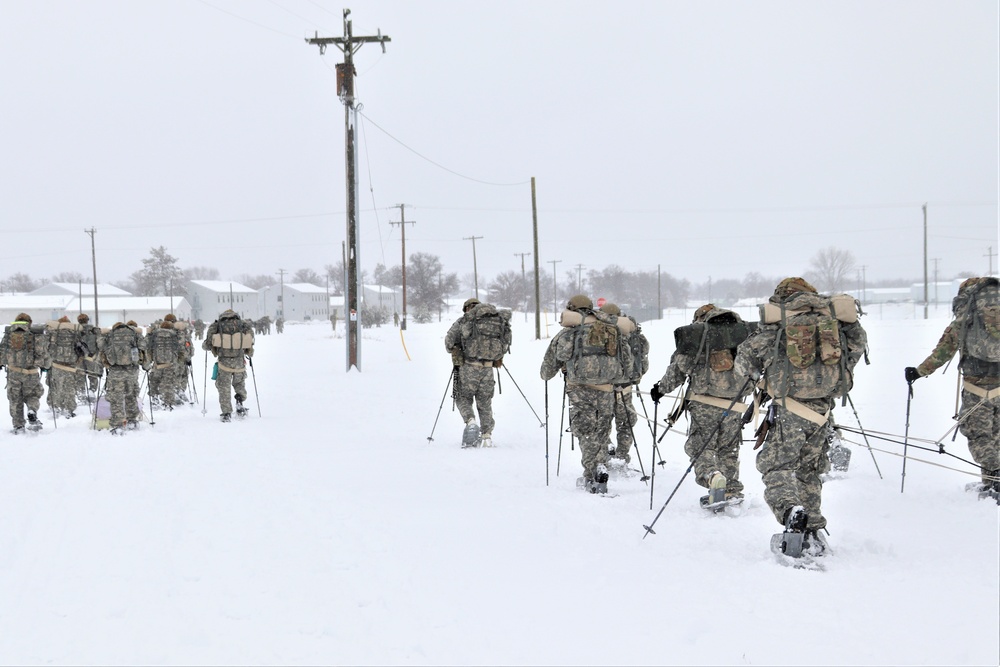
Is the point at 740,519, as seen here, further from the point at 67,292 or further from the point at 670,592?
the point at 67,292

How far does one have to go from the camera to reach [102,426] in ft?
38.7

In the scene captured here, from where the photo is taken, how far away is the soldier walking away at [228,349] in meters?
12.7

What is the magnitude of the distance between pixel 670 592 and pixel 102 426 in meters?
10.3

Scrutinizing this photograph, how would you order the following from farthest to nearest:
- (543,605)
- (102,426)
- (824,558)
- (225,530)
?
(102,426) < (225,530) < (824,558) < (543,605)

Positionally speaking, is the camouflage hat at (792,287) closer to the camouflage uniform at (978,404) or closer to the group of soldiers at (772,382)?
the group of soldiers at (772,382)

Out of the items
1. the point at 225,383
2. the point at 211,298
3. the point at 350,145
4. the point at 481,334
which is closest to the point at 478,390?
the point at 481,334

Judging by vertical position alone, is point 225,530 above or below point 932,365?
below

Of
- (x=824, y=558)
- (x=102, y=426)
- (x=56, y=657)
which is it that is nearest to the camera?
(x=56, y=657)

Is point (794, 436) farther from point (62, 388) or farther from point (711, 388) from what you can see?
point (62, 388)

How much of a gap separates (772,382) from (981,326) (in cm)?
257

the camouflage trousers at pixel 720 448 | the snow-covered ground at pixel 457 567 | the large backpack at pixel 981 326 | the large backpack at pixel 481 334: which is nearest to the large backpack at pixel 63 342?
the snow-covered ground at pixel 457 567

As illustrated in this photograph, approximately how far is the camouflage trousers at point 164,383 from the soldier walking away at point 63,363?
155 cm

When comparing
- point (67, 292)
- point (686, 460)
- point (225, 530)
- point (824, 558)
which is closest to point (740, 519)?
point (824, 558)

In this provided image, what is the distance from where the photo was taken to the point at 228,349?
12.7 m
